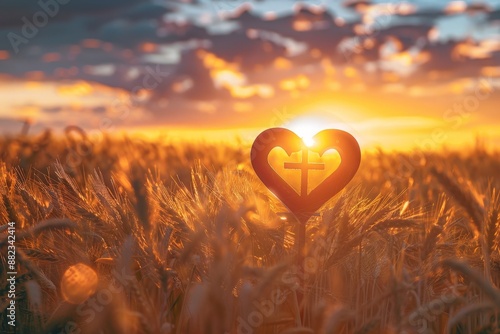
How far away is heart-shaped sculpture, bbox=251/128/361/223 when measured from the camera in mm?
2795

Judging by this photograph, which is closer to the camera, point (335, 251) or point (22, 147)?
point (335, 251)

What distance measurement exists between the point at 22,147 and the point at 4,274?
6239 millimetres

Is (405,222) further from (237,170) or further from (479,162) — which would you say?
(479,162)

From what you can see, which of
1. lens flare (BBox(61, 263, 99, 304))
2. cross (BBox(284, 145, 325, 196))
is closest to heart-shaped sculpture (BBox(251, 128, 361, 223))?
cross (BBox(284, 145, 325, 196))

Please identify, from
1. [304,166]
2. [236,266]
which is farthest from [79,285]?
[304,166]

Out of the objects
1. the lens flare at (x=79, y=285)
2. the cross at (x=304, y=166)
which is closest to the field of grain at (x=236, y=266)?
the lens flare at (x=79, y=285)

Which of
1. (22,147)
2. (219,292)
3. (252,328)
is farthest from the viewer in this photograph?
(22,147)

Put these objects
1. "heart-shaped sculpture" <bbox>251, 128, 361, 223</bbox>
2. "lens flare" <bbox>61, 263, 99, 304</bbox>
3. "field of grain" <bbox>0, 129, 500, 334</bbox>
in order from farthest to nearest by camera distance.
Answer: "heart-shaped sculpture" <bbox>251, 128, 361, 223</bbox>, "lens flare" <bbox>61, 263, 99, 304</bbox>, "field of grain" <bbox>0, 129, 500, 334</bbox>

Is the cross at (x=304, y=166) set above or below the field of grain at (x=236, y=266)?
above

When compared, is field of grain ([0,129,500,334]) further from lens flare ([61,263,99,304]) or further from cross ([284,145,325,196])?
cross ([284,145,325,196])

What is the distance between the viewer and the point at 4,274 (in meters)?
2.60

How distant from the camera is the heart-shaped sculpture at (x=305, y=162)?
2.79 meters

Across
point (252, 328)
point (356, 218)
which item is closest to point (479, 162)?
point (356, 218)

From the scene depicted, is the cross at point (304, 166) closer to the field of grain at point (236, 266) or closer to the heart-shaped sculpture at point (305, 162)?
the heart-shaped sculpture at point (305, 162)
